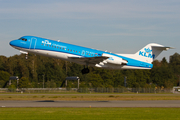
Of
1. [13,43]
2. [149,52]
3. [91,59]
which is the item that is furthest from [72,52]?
[149,52]

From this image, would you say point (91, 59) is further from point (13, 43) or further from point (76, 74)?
point (76, 74)

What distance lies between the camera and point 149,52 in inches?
1490

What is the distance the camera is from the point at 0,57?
112562 millimetres

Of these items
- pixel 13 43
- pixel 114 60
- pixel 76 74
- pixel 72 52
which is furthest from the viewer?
pixel 76 74

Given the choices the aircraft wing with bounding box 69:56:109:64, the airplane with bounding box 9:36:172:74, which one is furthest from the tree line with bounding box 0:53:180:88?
the aircraft wing with bounding box 69:56:109:64

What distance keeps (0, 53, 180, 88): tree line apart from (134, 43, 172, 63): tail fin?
1393 inches

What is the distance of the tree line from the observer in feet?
250

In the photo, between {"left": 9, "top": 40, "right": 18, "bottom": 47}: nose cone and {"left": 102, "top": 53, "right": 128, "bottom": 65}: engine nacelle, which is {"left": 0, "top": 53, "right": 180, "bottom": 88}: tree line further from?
{"left": 9, "top": 40, "right": 18, "bottom": 47}: nose cone

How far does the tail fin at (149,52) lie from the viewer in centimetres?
3747

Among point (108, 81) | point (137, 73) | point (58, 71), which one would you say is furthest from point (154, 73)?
point (58, 71)

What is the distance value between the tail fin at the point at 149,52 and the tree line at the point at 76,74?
35.4 metres

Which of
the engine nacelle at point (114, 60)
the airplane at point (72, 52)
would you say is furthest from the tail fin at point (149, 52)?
the engine nacelle at point (114, 60)

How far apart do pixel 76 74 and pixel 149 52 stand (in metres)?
64.3
